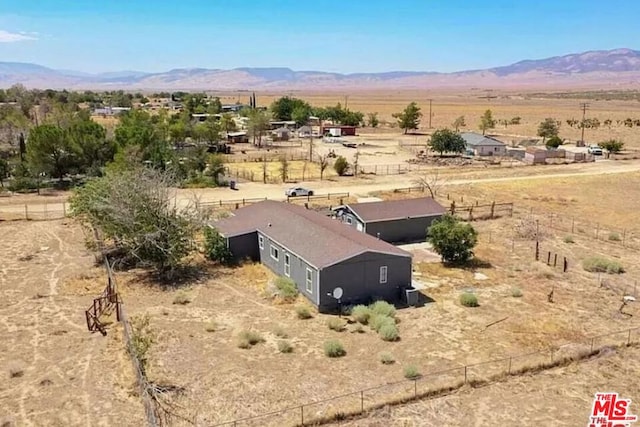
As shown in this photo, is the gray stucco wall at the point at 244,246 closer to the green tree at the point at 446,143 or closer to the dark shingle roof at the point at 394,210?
the dark shingle roof at the point at 394,210

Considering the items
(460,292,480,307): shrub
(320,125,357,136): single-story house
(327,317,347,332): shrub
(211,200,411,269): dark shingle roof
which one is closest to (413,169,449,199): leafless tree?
(211,200,411,269): dark shingle roof

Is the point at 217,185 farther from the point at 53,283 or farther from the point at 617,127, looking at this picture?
the point at 617,127

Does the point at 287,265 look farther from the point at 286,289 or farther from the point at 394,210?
the point at 394,210

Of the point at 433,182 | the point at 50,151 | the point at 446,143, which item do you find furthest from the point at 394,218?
the point at 446,143

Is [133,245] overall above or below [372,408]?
above

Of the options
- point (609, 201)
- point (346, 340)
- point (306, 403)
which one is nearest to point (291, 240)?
point (346, 340)
